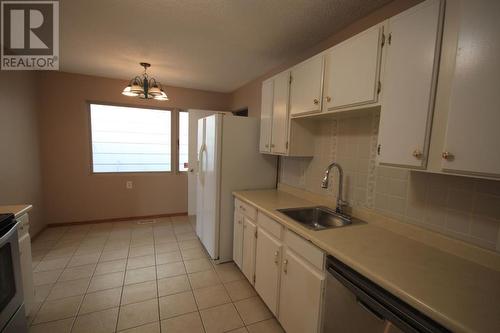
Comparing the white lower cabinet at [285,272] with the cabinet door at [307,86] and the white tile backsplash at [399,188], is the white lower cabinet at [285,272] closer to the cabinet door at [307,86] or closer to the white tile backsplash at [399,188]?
the white tile backsplash at [399,188]

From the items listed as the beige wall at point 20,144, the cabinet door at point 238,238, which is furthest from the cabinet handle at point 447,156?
the beige wall at point 20,144

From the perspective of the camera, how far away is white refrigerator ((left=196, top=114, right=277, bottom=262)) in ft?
8.31

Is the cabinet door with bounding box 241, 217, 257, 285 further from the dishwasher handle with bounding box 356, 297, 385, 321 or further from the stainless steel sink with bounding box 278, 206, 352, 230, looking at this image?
the dishwasher handle with bounding box 356, 297, 385, 321

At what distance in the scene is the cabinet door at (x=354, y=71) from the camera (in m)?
1.32

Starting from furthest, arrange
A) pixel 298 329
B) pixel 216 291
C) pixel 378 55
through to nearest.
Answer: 1. pixel 216 291
2. pixel 298 329
3. pixel 378 55

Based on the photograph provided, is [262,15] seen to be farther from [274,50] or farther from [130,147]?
[130,147]

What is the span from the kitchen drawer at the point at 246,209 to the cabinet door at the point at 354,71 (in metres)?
1.11

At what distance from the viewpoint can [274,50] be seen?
238cm

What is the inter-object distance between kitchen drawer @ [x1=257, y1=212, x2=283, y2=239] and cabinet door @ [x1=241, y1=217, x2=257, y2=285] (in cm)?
13

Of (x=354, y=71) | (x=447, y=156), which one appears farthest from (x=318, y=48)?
(x=447, y=156)

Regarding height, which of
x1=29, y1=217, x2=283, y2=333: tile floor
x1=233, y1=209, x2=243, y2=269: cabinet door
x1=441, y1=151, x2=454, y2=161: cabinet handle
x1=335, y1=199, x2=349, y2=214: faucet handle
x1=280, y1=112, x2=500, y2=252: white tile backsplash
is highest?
x1=441, y1=151, x2=454, y2=161: cabinet handle

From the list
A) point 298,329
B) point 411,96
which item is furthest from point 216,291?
point 411,96

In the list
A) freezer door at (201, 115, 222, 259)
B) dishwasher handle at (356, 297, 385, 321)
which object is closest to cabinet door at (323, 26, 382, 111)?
dishwasher handle at (356, 297, 385, 321)

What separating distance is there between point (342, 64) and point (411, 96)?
1.84 ft
